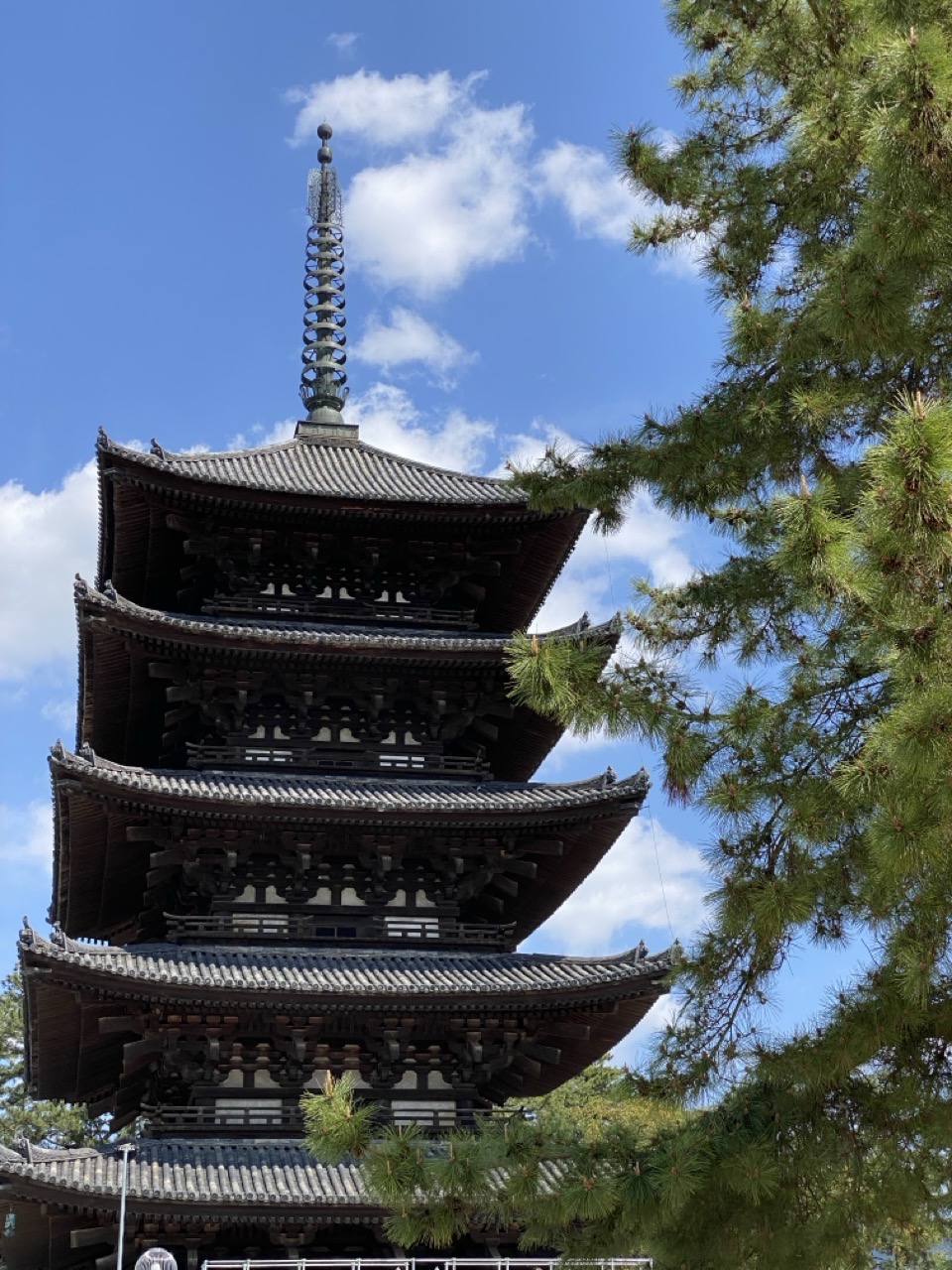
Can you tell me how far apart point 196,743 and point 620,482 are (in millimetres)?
10359

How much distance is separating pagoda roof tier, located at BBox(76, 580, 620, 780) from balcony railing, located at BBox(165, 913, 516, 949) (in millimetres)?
2073

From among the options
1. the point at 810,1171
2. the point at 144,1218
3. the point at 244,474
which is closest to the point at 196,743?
the point at 244,474

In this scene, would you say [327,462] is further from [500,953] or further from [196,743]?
[500,953]

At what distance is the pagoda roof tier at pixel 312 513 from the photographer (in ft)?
60.9

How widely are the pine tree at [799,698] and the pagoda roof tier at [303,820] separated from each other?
297 inches

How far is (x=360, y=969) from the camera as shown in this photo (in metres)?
16.2

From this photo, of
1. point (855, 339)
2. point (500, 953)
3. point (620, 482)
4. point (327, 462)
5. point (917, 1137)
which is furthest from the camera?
point (327, 462)

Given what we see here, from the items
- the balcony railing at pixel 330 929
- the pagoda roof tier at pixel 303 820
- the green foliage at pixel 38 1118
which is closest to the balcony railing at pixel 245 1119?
the balcony railing at pixel 330 929

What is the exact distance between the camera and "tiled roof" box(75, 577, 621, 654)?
17.0m

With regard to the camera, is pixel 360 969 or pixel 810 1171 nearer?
pixel 810 1171

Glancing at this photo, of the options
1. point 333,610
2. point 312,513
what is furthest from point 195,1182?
point 312,513

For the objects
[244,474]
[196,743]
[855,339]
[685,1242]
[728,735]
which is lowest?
[685,1242]

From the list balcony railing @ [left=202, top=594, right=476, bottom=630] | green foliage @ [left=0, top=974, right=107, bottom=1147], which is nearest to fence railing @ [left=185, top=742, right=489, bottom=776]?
balcony railing @ [left=202, top=594, right=476, bottom=630]

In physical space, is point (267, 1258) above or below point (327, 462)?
below
